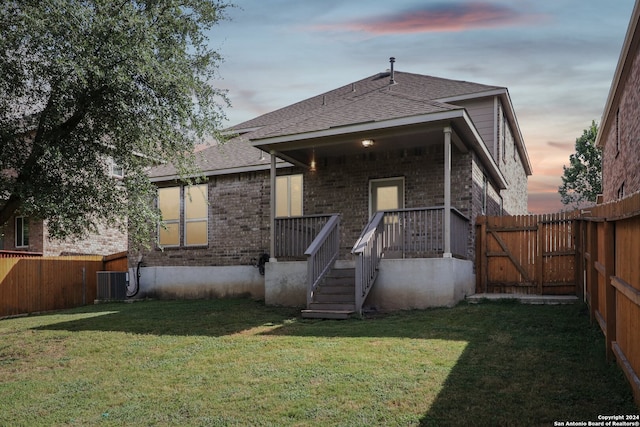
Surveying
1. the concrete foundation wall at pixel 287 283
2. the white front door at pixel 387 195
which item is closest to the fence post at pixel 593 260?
the white front door at pixel 387 195

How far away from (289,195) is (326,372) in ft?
29.2

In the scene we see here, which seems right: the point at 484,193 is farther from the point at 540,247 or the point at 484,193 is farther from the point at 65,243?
the point at 65,243

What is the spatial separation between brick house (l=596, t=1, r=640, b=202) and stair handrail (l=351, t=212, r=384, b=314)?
489cm

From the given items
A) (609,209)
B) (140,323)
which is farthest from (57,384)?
(609,209)

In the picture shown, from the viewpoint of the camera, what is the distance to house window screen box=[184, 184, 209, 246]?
52.5 feet

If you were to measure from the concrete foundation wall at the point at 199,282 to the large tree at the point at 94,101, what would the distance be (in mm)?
4945

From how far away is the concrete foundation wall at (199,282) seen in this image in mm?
14883

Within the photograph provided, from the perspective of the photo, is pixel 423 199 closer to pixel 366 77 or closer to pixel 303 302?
pixel 303 302

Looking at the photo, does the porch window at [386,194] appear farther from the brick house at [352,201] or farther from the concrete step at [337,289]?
the concrete step at [337,289]

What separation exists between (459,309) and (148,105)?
22.2 feet

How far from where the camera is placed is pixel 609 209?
18.5 feet

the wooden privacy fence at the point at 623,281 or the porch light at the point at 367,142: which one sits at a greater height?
the porch light at the point at 367,142

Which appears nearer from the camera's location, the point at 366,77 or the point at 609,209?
the point at 609,209

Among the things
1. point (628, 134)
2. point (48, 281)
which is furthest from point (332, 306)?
point (48, 281)
